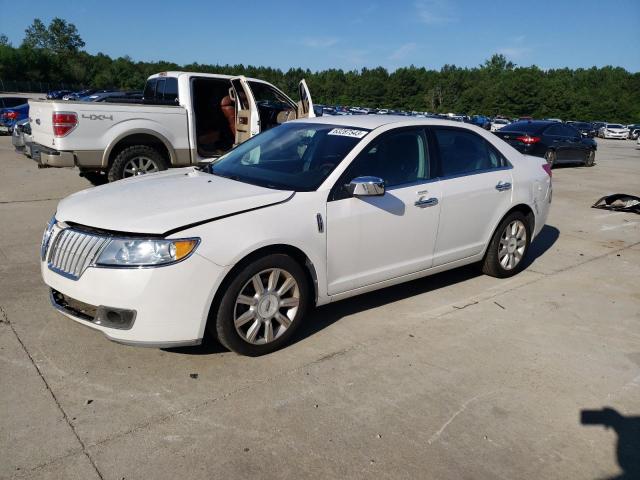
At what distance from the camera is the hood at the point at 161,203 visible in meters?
3.20

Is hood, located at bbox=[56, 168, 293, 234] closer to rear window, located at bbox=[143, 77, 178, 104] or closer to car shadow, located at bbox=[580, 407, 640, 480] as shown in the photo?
car shadow, located at bbox=[580, 407, 640, 480]

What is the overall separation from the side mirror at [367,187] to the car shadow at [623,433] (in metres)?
1.90

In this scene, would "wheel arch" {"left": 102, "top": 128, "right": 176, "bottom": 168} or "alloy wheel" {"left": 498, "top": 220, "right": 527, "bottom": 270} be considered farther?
"wheel arch" {"left": 102, "top": 128, "right": 176, "bottom": 168}

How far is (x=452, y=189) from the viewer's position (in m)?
4.59

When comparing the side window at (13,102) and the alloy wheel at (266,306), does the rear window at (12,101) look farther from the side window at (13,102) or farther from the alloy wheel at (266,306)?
the alloy wheel at (266,306)

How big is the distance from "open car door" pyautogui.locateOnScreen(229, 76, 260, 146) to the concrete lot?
4729mm

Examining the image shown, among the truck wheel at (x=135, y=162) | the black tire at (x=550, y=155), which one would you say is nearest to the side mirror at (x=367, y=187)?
the truck wheel at (x=135, y=162)

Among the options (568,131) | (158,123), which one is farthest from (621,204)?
(158,123)

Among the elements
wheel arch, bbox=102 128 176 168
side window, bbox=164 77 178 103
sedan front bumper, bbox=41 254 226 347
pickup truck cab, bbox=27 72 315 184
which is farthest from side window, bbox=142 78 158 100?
sedan front bumper, bbox=41 254 226 347

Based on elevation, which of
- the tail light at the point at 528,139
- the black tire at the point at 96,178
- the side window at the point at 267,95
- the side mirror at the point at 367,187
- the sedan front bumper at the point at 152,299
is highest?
the side window at the point at 267,95

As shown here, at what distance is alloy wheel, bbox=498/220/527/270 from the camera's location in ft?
17.5

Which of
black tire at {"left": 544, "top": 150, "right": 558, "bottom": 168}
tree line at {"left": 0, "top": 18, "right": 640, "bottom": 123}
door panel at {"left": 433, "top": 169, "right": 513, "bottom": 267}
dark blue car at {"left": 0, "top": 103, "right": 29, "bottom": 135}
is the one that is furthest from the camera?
tree line at {"left": 0, "top": 18, "right": 640, "bottom": 123}

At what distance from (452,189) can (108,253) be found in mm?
2876

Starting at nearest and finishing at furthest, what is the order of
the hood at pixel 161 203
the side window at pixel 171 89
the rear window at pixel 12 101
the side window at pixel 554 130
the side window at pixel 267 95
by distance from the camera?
the hood at pixel 161 203 < the side window at pixel 171 89 < the side window at pixel 267 95 < the side window at pixel 554 130 < the rear window at pixel 12 101
